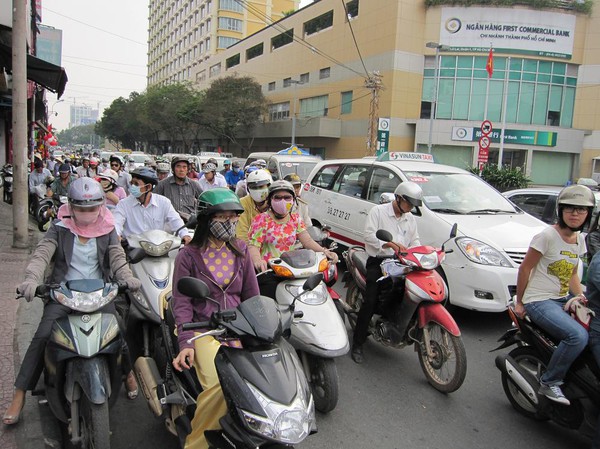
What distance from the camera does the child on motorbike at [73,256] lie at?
10.1 feet

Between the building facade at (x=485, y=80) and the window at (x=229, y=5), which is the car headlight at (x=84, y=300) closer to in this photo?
the building facade at (x=485, y=80)

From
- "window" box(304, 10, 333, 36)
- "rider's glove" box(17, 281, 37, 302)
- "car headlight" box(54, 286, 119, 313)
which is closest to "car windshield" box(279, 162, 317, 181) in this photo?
"car headlight" box(54, 286, 119, 313)

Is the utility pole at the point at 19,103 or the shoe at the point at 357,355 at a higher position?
the utility pole at the point at 19,103

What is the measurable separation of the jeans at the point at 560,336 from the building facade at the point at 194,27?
58.8 metres

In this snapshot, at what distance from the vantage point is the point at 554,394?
10.7ft

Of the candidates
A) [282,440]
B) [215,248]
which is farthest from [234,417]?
[215,248]

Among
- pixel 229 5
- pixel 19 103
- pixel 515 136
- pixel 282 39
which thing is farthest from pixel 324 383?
pixel 229 5

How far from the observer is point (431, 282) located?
4.18m

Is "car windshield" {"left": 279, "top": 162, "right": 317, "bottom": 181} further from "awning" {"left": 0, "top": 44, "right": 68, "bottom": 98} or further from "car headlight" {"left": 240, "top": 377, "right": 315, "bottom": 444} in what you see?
"car headlight" {"left": 240, "top": 377, "right": 315, "bottom": 444}

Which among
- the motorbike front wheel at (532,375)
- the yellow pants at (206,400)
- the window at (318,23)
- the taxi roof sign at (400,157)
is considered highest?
the window at (318,23)

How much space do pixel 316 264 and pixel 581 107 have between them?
39085mm

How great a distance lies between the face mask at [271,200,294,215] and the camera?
14.5ft

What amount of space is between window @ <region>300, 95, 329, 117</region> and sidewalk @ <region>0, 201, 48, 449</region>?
36710 millimetres

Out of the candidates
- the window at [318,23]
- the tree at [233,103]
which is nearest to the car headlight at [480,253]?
the window at [318,23]
